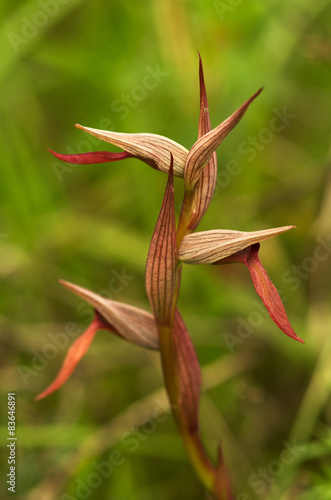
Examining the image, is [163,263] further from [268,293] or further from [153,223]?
[153,223]

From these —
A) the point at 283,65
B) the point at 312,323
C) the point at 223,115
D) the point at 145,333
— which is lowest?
the point at 312,323

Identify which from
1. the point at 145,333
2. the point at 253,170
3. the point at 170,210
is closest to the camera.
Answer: the point at 170,210

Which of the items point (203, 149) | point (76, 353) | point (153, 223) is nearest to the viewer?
point (203, 149)

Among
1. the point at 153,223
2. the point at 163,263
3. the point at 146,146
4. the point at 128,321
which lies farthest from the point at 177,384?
the point at 153,223

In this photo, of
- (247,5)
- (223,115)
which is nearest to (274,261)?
(223,115)

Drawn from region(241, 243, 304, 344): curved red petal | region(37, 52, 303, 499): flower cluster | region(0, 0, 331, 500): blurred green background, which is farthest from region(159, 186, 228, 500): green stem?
region(0, 0, 331, 500): blurred green background

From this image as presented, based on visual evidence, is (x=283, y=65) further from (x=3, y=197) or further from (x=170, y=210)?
(x=170, y=210)
